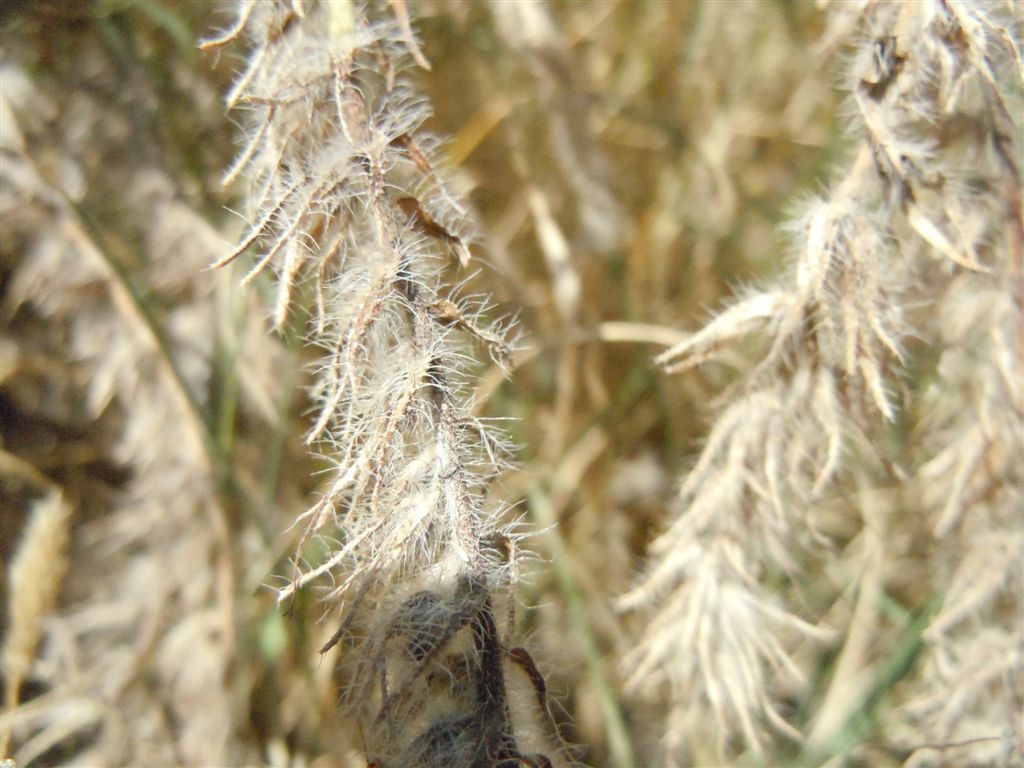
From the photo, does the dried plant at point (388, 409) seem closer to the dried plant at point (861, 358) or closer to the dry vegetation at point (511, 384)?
the dry vegetation at point (511, 384)

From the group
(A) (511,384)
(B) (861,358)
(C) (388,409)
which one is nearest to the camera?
(C) (388,409)

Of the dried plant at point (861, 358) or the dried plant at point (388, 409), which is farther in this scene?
the dried plant at point (861, 358)

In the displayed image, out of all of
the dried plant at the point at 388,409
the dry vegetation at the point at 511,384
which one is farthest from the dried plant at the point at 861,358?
the dried plant at the point at 388,409

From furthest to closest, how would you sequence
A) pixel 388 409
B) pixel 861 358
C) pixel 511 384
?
pixel 511 384 → pixel 861 358 → pixel 388 409

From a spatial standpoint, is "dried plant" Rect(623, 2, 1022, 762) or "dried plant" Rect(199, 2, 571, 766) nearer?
"dried plant" Rect(199, 2, 571, 766)

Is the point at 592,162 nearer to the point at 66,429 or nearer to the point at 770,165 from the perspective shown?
the point at 770,165

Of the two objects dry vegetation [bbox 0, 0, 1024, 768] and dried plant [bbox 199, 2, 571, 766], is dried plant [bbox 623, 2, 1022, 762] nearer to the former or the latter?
dry vegetation [bbox 0, 0, 1024, 768]

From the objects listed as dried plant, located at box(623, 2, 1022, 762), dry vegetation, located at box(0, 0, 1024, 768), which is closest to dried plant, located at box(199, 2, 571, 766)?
dry vegetation, located at box(0, 0, 1024, 768)

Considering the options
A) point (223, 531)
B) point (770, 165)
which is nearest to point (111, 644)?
point (223, 531)
